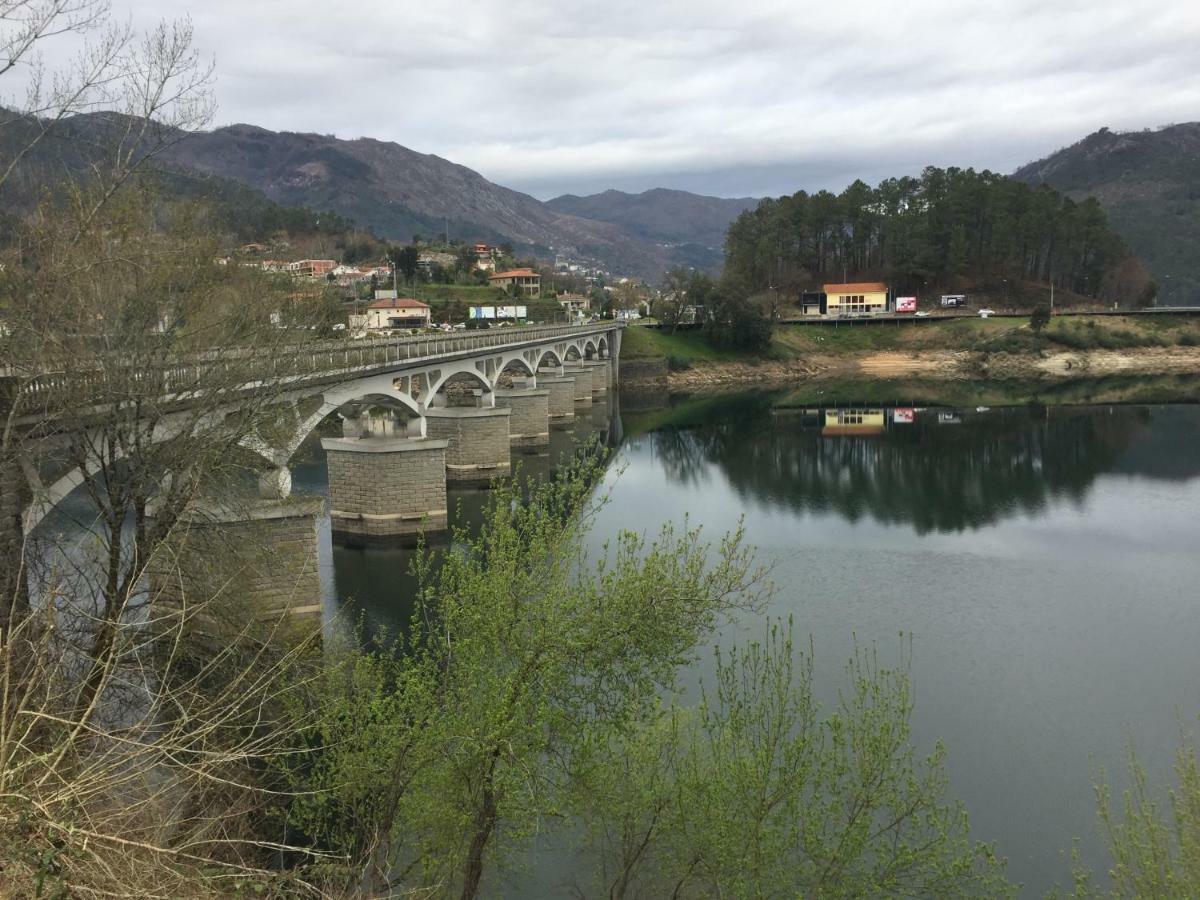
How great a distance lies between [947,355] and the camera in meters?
85.1

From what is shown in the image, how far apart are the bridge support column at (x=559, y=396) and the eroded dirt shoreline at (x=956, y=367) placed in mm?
21461

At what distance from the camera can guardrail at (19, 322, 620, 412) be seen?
1212 cm

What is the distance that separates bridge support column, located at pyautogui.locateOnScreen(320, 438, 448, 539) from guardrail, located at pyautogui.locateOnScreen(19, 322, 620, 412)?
297 centimetres

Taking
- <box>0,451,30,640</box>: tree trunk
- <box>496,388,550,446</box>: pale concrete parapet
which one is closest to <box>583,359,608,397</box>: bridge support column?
<box>496,388,550,446</box>: pale concrete parapet

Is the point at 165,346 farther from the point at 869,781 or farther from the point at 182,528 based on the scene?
the point at 869,781

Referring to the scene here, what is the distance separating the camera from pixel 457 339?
38281 mm

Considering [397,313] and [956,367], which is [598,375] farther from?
[956,367]

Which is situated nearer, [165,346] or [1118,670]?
[165,346]

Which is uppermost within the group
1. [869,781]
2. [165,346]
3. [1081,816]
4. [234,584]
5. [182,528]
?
[165,346]

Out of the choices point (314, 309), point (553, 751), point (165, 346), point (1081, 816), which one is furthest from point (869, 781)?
point (314, 309)

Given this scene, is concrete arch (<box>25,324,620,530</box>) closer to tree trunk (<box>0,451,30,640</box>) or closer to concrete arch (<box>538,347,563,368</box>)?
tree trunk (<box>0,451,30,640</box>)

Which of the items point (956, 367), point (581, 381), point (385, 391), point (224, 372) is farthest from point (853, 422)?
point (224, 372)

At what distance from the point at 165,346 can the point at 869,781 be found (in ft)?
37.2

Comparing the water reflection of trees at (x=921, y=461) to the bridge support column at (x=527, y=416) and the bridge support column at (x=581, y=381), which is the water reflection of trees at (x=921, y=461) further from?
the bridge support column at (x=581, y=381)
